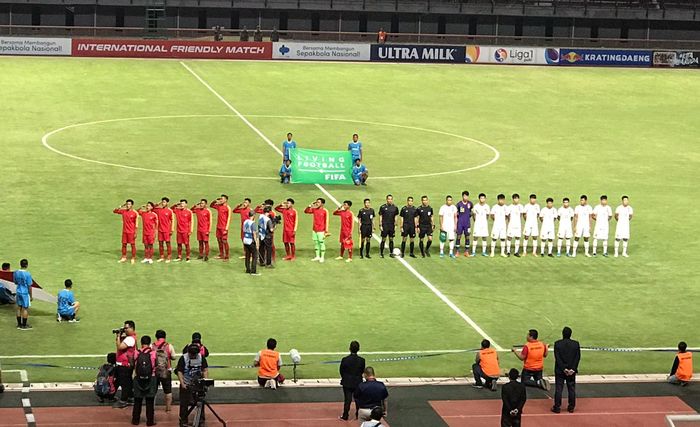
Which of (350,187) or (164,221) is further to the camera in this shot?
(350,187)

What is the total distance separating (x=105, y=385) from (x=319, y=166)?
21.5m

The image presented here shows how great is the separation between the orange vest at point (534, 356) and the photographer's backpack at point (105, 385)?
800cm

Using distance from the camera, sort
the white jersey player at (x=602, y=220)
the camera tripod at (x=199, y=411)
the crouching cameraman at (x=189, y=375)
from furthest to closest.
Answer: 1. the white jersey player at (x=602, y=220)
2. the crouching cameraman at (x=189, y=375)
3. the camera tripod at (x=199, y=411)

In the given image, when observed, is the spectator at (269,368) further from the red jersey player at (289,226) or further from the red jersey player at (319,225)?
the red jersey player at (319,225)

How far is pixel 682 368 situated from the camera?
2575cm

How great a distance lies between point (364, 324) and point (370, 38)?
63916 millimetres

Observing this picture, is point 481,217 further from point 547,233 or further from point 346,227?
point 346,227

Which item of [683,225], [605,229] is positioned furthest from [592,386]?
[683,225]

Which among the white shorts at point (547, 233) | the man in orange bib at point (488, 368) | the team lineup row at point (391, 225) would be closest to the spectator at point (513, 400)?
the man in orange bib at point (488, 368)

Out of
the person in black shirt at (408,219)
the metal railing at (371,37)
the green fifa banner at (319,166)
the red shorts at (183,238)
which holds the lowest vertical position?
the red shorts at (183,238)

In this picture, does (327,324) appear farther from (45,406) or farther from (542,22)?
(542,22)

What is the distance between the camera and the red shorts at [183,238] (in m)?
35.0

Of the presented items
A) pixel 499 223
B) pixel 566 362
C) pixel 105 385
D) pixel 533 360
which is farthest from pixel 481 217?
pixel 105 385

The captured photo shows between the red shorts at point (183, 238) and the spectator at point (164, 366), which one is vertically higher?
the red shorts at point (183, 238)
